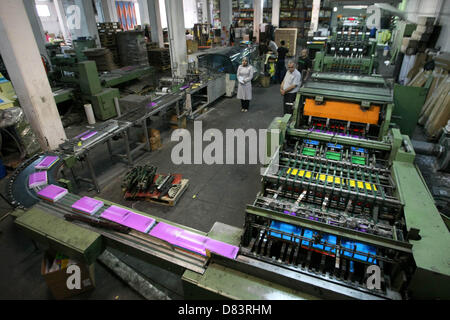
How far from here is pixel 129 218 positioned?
7.37 ft

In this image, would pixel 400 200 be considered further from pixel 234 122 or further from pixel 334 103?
pixel 234 122

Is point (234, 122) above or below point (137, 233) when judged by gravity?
below

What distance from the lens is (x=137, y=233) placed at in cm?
215

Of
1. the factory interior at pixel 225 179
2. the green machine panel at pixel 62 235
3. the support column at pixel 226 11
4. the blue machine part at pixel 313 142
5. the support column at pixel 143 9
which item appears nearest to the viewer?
the factory interior at pixel 225 179

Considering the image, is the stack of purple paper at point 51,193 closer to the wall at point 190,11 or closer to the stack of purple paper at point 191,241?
the stack of purple paper at point 191,241

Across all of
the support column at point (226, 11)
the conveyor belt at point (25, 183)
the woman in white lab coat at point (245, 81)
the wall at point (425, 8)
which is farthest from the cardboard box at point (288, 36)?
the conveyor belt at point (25, 183)

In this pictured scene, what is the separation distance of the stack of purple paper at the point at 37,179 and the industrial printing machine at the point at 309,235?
0.08m

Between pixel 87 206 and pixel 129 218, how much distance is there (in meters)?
0.47

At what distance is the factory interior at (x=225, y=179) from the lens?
1.85 meters

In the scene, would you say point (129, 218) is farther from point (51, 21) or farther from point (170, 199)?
point (51, 21)

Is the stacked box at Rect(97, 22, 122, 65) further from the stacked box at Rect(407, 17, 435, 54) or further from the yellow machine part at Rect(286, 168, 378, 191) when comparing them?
the stacked box at Rect(407, 17, 435, 54)

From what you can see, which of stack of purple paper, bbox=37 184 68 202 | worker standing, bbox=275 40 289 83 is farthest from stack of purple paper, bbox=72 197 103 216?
worker standing, bbox=275 40 289 83
